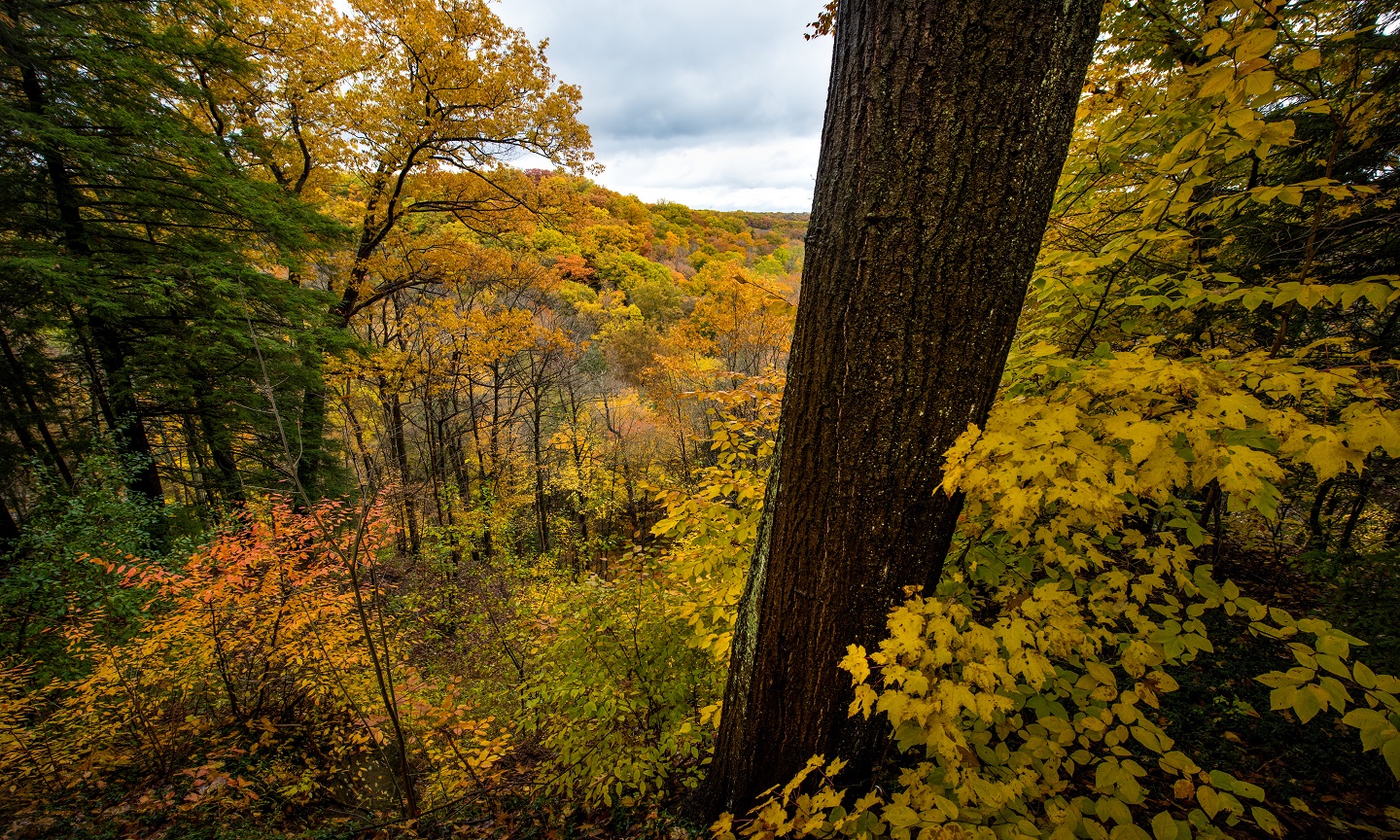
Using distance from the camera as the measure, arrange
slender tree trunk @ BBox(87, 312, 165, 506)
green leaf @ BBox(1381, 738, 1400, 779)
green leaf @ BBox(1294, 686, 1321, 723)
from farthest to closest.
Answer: slender tree trunk @ BBox(87, 312, 165, 506), green leaf @ BBox(1294, 686, 1321, 723), green leaf @ BBox(1381, 738, 1400, 779)

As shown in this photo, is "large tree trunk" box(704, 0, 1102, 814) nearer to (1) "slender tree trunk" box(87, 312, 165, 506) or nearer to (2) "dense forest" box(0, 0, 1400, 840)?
(2) "dense forest" box(0, 0, 1400, 840)

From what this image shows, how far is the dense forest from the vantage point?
1.41 meters


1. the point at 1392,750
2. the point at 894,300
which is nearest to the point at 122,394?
the point at 894,300

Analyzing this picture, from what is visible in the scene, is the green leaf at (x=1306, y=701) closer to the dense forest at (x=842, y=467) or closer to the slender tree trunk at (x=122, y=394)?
the dense forest at (x=842, y=467)

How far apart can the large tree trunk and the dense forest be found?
13 millimetres

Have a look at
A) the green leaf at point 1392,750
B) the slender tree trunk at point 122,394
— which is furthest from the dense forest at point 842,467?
the slender tree trunk at point 122,394

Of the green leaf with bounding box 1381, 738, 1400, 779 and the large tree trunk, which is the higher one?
the large tree trunk

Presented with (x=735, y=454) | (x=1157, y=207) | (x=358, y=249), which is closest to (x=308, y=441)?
(x=358, y=249)

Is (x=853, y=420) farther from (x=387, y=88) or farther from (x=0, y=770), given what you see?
(x=387, y=88)

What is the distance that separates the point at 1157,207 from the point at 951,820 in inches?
86.9

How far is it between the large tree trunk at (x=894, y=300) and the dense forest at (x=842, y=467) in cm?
1

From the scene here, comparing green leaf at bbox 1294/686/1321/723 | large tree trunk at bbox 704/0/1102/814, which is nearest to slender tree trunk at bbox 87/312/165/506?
large tree trunk at bbox 704/0/1102/814

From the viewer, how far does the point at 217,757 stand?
383 centimetres

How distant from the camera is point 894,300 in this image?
1.50 meters
